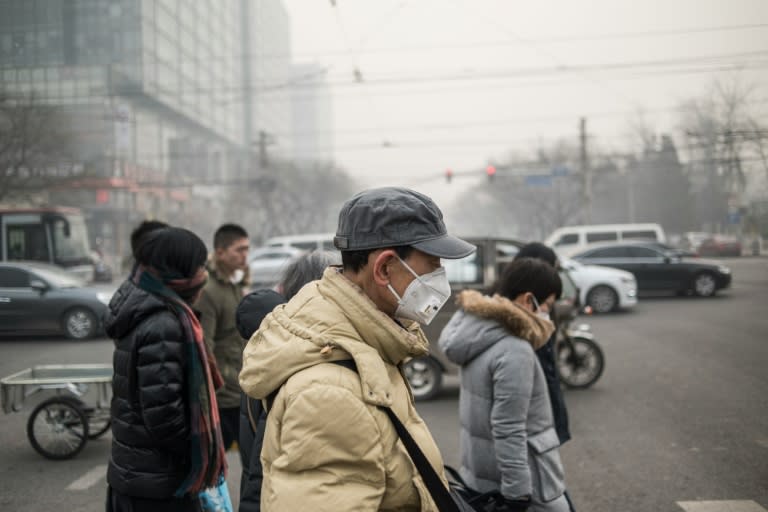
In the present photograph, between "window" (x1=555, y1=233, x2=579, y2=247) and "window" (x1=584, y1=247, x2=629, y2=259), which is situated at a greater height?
"window" (x1=555, y1=233, x2=579, y2=247)

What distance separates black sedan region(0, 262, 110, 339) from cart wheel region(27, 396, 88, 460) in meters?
0.56

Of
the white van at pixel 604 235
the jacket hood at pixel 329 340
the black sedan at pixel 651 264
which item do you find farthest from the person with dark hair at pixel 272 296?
the white van at pixel 604 235

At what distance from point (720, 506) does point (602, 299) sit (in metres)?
12.0

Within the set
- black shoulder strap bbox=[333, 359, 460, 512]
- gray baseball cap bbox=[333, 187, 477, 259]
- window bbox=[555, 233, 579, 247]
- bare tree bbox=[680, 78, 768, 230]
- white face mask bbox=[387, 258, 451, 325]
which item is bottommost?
window bbox=[555, 233, 579, 247]

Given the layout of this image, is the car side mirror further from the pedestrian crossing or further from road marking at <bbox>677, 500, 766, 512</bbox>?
road marking at <bbox>677, 500, 766, 512</bbox>

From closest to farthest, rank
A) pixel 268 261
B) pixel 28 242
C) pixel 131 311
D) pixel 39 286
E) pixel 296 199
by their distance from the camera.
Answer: pixel 131 311, pixel 39 286, pixel 28 242, pixel 268 261, pixel 296 199

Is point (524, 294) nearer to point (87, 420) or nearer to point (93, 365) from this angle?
point (93, 365)

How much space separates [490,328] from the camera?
2.78 m

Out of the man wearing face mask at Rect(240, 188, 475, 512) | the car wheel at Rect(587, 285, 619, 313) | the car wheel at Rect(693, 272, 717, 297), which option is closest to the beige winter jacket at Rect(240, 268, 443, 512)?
the man wearing face mask at Rect(240, 188, 475, 512)

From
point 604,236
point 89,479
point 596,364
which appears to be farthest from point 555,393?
point 604,236

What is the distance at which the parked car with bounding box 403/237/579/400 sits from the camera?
774 centimetres

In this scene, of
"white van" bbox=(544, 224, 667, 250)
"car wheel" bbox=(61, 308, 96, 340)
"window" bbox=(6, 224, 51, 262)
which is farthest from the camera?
"white van" bbox=(544, 224, 667, 250)

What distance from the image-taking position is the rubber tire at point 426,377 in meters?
7.73

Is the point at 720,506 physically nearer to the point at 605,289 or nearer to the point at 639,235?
the point at 605,289
